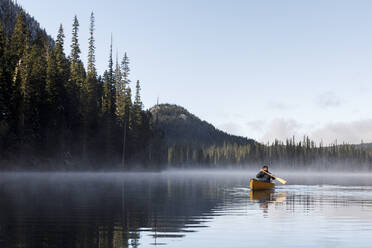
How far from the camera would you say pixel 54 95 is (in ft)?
276

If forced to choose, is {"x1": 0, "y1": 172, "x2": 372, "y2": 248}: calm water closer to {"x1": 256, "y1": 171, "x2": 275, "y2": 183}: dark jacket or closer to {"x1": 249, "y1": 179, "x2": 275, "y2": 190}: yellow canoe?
{"x1": 249, "y1": 179, "x2": 275, "y2": 190}: yellow canoe

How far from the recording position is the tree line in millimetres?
73812

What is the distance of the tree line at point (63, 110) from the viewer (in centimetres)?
7381

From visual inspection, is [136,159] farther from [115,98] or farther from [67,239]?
[67,239]

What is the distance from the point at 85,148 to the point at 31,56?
73.4 ft

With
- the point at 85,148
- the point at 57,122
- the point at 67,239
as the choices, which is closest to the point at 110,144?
the point at 85,148

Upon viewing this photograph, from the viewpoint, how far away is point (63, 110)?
88188 mm

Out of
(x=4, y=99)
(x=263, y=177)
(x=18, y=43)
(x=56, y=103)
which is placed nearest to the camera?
(x=263, y=177)

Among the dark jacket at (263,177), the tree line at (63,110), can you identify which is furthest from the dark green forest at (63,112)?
the dark jacket at (263,177)

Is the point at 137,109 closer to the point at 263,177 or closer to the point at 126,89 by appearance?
the point at 126,89

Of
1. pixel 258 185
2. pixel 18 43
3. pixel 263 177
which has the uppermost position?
pixel 18 43

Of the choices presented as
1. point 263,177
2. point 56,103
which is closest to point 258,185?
point 263,177

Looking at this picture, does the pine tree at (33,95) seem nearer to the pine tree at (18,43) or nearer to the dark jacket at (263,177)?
the pine tree at (18,43)

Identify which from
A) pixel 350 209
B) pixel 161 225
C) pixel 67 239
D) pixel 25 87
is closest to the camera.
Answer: pixel 67 239
